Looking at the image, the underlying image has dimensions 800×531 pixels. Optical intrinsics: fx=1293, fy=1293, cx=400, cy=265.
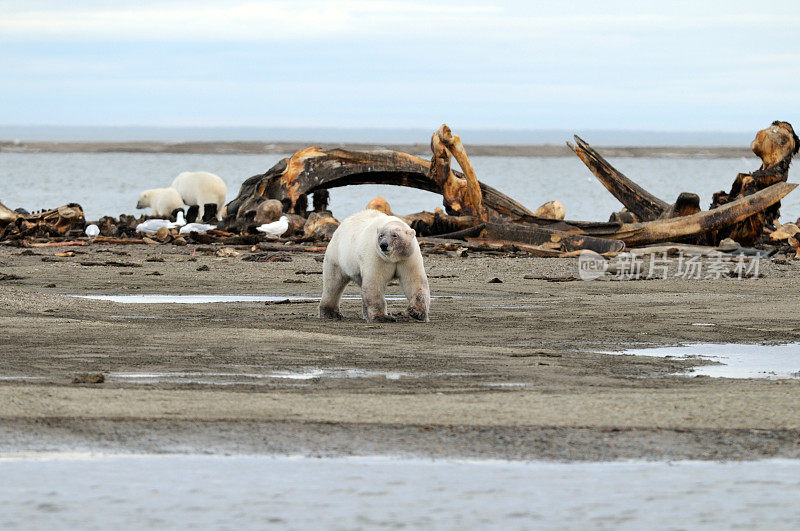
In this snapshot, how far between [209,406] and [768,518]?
335cm

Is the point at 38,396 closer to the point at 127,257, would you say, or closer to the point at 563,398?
the point at 563,398

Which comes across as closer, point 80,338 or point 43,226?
point 80,338

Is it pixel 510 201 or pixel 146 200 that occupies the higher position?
pixel 510 201

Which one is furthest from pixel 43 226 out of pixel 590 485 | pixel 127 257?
pixel 590 485

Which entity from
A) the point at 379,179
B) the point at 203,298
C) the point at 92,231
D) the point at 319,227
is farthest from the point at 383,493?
the point at 92,231

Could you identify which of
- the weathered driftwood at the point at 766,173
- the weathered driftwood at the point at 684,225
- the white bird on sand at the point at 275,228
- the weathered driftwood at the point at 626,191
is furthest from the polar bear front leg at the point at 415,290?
the weathered driftwood at the point at 626,191

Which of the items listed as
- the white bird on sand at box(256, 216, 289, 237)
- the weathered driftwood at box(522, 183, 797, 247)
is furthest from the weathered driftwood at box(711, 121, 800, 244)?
the white bird on sand at box(256, 216, 289, 237)

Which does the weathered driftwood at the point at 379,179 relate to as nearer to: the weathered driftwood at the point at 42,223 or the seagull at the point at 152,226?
the seagull at the point at 152,226

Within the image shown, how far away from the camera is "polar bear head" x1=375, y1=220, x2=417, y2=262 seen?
11.7 m

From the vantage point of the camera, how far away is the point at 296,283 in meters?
16.7

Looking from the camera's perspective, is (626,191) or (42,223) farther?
(42,223)

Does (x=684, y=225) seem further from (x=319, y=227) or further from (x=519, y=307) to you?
(x=519, y=307)

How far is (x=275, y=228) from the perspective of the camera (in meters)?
22.7

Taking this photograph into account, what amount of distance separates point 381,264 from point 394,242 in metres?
0.45
